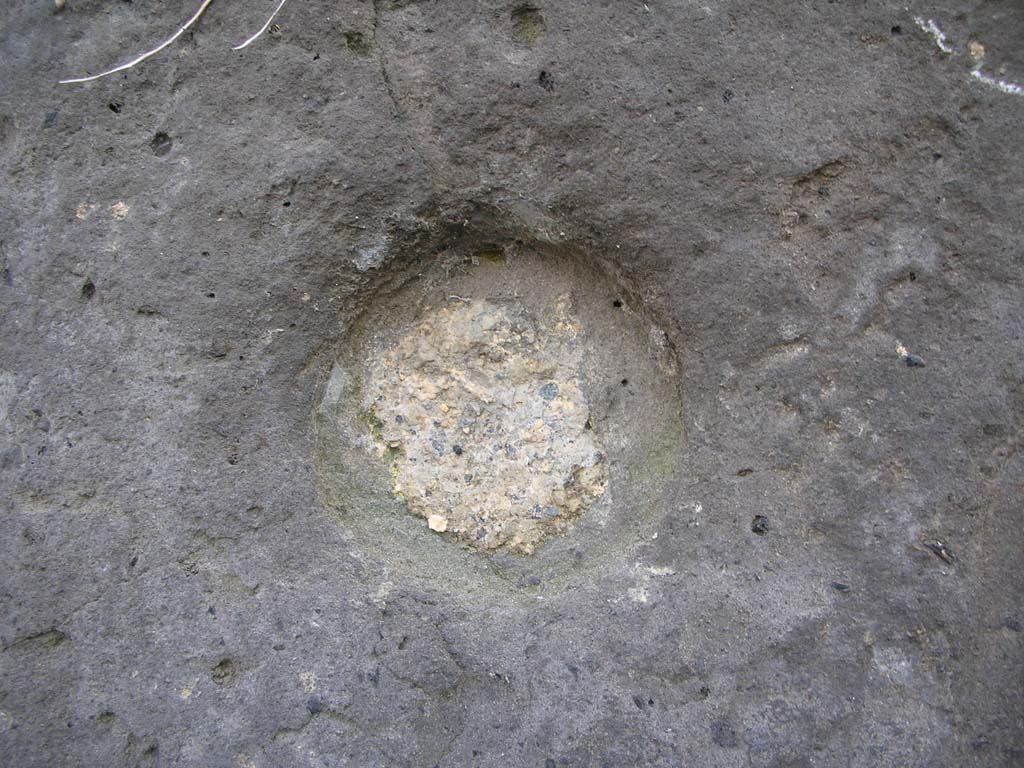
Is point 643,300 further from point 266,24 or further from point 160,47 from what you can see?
point 160,47

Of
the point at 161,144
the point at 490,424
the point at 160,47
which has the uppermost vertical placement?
the point at 160,47

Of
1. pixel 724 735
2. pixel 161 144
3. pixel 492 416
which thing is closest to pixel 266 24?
pixel 161 144

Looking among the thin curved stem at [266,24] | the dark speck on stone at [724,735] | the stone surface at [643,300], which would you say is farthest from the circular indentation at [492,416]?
the thin curved stem at [266,24]

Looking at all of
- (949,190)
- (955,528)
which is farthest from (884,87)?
(955,528)

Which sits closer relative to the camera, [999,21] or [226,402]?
[999,21]

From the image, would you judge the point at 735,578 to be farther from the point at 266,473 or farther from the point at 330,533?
the point at 266,473

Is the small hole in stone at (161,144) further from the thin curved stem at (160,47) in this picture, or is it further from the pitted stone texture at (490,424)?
the pitted stone texture at (490,424)

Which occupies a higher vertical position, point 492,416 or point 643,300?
point 643,300
